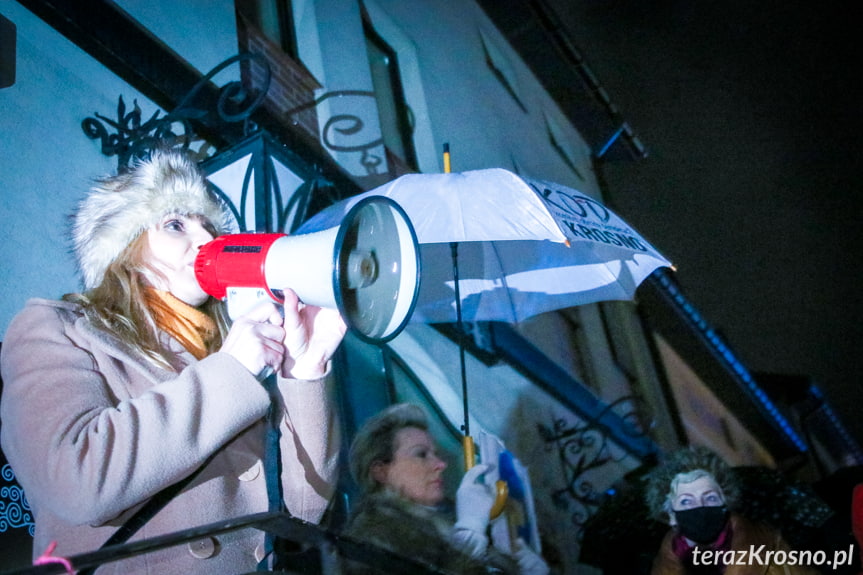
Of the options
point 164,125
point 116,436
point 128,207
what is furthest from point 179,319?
point 164,125

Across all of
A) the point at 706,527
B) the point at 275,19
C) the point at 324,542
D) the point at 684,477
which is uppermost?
the point at 275,19

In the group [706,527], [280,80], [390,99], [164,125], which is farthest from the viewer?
[390,99]

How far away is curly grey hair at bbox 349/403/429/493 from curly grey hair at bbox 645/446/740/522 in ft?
4.43

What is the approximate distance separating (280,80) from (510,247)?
1193 mm

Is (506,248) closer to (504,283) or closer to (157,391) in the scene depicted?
(504,283)

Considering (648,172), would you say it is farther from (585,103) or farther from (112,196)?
(112,196)

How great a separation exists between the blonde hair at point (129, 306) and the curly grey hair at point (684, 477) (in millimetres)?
2263

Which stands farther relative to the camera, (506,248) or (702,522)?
(506,248)

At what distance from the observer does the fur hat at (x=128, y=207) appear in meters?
1.26

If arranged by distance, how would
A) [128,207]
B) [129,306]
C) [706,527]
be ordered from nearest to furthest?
[129,306], [128,207], [706,527]

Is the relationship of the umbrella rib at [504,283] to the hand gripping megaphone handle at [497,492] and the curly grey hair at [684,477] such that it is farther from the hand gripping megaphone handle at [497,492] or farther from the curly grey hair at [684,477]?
the curly grey hair at [684,477]

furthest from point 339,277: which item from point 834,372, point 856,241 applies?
point 834,372

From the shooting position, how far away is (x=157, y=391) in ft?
3.23

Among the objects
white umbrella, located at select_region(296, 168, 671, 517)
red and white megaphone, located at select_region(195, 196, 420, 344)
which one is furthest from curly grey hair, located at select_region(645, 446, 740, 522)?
red and white megaphone, located at select_region(195, 196, 420, 344)
